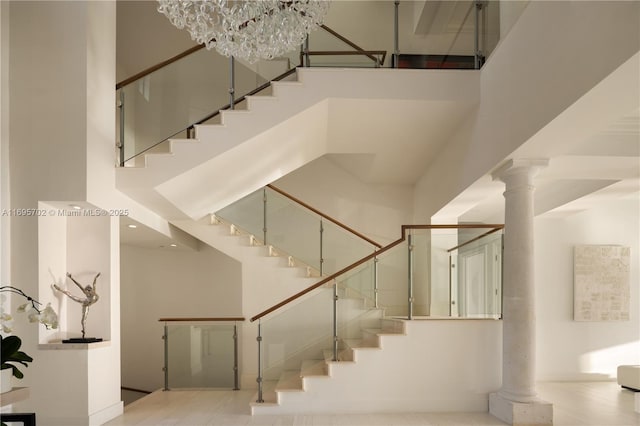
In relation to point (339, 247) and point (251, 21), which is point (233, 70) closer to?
point (251, 21)

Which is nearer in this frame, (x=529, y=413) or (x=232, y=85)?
(x=529, y=413)

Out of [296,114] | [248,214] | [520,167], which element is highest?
[296,114]

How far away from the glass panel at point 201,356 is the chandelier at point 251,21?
565cm

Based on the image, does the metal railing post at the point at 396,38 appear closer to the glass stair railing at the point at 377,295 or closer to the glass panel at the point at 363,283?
the glass stair railing at the point at 377,295

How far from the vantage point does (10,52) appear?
5426mm

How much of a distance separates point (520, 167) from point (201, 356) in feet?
18.2

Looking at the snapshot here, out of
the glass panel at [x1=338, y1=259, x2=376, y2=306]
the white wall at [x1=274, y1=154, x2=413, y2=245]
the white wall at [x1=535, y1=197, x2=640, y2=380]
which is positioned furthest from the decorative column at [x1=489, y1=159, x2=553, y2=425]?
the white wall at [x1=274, y1=154, x2=413, y2=245]

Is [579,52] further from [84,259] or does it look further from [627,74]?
[84,259]

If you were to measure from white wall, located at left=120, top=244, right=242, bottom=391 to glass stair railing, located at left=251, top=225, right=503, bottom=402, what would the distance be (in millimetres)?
3675

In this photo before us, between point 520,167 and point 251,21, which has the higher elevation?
point 251,21

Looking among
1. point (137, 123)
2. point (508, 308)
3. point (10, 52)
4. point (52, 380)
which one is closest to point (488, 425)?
point (508, 308)

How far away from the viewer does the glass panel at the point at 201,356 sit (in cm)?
834

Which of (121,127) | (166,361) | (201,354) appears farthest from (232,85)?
(166,361)

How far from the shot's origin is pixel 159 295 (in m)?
10.6
